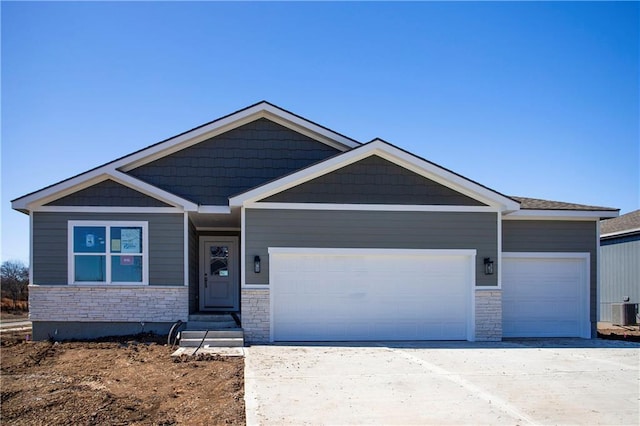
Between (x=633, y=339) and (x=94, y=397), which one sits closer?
(x=94, y=397)

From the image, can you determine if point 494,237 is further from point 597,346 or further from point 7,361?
point 7,361

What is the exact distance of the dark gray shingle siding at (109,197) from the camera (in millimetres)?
13266

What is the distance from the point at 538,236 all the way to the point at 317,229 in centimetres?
601

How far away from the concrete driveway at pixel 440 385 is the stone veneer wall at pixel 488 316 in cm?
114

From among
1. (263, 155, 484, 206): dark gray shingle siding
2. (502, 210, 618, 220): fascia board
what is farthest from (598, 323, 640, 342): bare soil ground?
(263, 155, 484, 206): dark gray shingle siding

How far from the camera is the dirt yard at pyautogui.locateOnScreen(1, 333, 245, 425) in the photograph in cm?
674

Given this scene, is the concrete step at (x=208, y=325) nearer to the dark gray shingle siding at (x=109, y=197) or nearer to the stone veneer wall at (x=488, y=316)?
the dark gray shingle siding at (x=109, y=197)

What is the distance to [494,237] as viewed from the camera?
13.5 meters

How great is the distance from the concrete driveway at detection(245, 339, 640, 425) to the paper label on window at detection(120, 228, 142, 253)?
4.05 m

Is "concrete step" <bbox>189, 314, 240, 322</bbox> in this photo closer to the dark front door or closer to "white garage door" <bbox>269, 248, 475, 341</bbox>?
"white garage door" <bbox>269, 248, 475, 341</bbox>

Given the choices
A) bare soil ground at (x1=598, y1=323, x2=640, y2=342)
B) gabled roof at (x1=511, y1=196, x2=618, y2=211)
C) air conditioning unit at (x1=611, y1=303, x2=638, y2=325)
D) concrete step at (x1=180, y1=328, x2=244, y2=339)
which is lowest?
bare soil ground at (x1=598, y1=323, x2=640, y2=342)

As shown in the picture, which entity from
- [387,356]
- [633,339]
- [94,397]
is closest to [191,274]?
[387,356]

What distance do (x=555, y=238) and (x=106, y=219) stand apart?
11485 millimetres

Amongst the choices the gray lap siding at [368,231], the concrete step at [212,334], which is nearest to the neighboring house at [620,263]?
the gray lap siding at [368,231]
